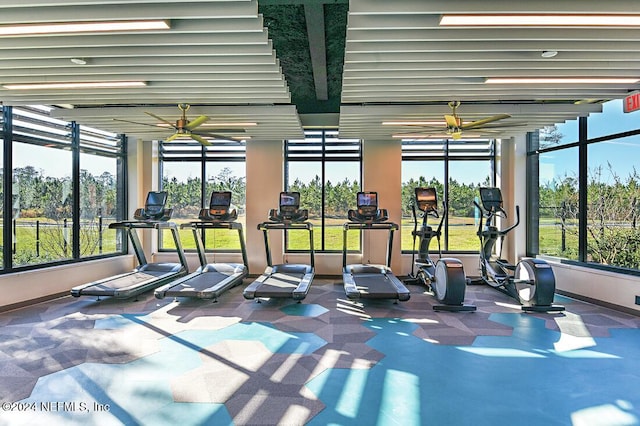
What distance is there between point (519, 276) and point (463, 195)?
A: 290cm

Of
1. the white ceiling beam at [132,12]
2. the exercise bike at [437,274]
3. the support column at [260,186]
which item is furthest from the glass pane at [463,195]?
the white ceiling beam at [132,12]

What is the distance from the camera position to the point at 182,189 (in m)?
8.52

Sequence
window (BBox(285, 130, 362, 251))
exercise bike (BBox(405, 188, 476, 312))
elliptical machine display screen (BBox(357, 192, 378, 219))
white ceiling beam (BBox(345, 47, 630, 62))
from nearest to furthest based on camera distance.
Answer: white ceiling beam (BBox(345, 47, 630, 62))
exercise bike (BBox(405, 188, 476, 312))
elliptical machine display screen (BBox(357, 192, 378, 219))
window (BBox(285, 130, 362, 251))

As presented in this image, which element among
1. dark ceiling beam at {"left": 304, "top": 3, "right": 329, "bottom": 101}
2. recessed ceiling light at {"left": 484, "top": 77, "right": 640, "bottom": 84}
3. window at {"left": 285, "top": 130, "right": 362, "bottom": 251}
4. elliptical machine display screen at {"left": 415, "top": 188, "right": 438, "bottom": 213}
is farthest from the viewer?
window at {"left": 285, "top": 130, "right": 362, "bottom": 251}

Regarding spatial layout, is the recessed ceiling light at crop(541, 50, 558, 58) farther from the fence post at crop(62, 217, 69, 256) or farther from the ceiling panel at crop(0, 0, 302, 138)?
the fence post at crop(62, 217, 69, 256)

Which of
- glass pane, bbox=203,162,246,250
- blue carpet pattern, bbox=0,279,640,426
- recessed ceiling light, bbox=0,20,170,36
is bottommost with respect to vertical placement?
blue carpet pattern, bbox=0,279,640,426

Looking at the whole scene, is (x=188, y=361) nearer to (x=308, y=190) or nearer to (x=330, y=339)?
(x=330, y=339)

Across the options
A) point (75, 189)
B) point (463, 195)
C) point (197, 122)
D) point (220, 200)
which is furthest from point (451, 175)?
point (75, 189)

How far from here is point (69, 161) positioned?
22.0 feet

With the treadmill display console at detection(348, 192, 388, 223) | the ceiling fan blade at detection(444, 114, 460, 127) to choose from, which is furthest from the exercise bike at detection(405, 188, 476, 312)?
the ceiling fan blade at detection(444, 114, 460, 127)

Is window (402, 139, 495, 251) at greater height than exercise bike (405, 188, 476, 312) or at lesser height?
greater

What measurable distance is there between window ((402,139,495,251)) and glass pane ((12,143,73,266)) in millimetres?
7238

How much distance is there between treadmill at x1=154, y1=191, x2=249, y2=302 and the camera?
18.5ft

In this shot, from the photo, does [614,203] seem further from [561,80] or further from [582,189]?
[561,80]
